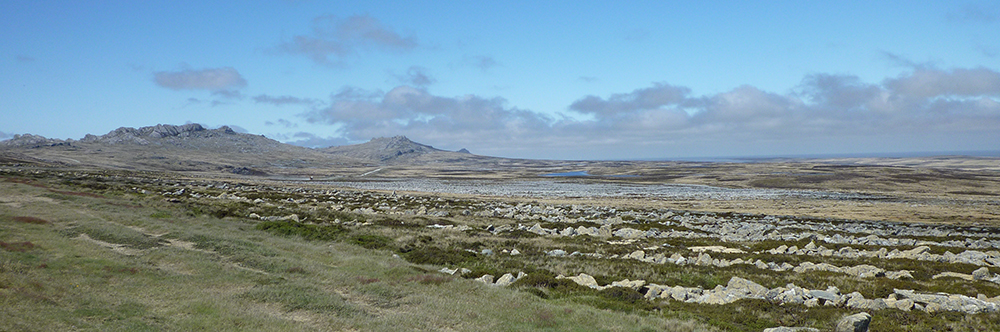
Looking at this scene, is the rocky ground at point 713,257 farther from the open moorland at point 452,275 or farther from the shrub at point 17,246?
the shrub at point 17,246

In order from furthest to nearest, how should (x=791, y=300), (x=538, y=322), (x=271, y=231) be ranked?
(x=271, y=231) → (x=791, y=300) → (x=538, y=322)

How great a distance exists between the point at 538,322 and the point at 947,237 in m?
40.6

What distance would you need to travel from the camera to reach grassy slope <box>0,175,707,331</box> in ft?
39.8

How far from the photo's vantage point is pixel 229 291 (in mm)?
15258

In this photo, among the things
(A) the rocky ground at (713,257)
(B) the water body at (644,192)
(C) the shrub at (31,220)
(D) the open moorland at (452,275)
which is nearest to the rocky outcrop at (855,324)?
(D) the open moorland at (452,275)

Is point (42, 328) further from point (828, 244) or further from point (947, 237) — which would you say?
point (947, 237)

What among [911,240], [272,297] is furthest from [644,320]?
[911,240]

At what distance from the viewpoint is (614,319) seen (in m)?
14.0

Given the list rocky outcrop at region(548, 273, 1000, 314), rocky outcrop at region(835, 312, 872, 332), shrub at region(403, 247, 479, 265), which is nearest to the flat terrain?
rocky outcrop at region(548, 273, 1000, 314)

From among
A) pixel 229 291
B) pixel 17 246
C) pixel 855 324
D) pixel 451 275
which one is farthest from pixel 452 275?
pixel 17 246

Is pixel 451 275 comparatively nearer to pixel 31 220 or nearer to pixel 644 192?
pixel 31 220

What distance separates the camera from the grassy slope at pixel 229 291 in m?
12.1

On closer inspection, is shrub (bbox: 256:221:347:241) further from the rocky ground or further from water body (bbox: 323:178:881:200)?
water body (bbox: 323:178:881:200)

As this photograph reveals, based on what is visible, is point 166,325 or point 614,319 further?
point 614,319
